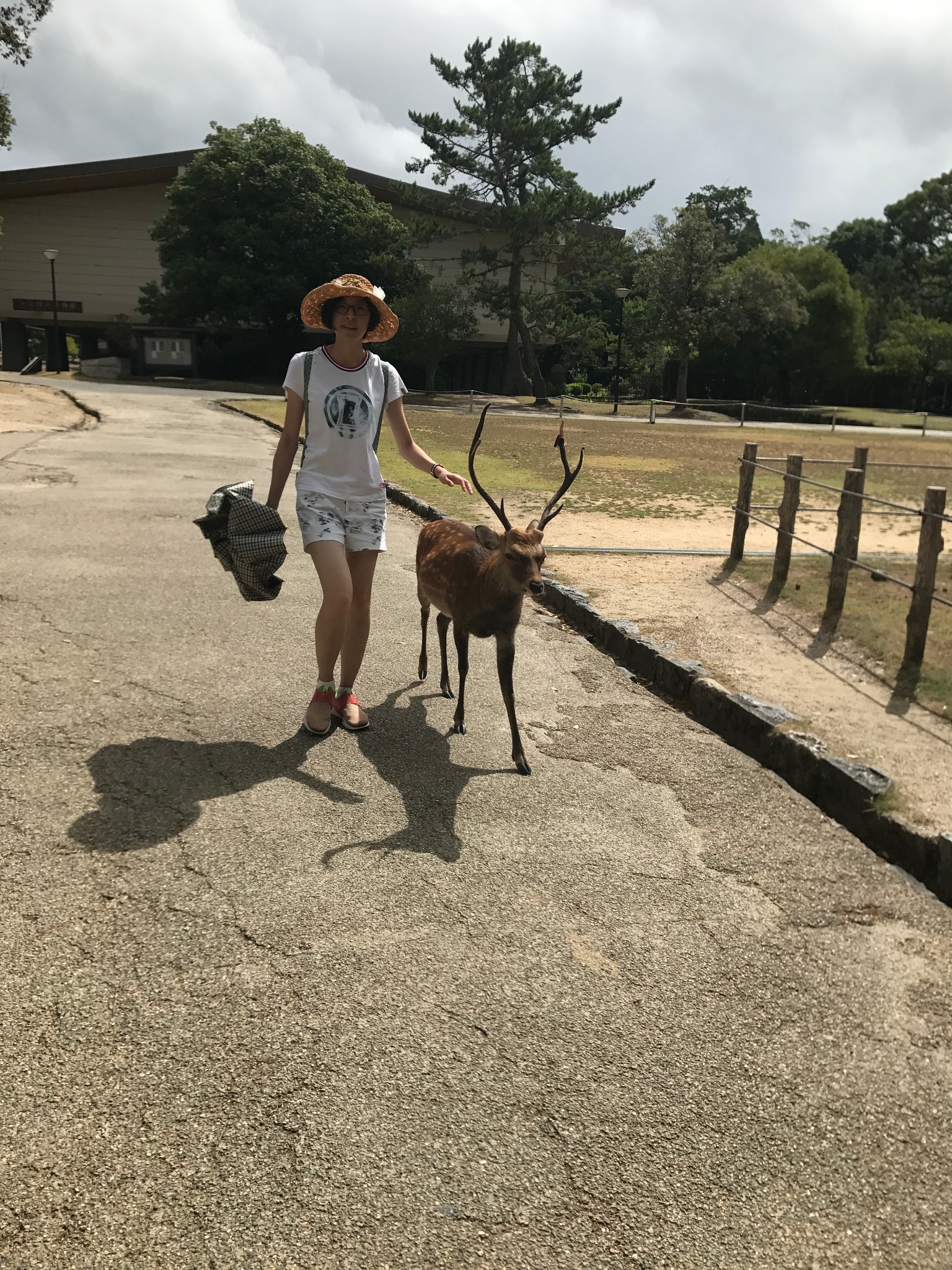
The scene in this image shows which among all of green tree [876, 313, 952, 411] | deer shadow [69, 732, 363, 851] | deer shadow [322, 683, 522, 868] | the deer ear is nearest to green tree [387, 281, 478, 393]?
green tree [876, 313, 952, 411]

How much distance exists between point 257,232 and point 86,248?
9783 mm

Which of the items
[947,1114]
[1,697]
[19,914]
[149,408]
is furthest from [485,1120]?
[149,408]

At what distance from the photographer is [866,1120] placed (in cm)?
265

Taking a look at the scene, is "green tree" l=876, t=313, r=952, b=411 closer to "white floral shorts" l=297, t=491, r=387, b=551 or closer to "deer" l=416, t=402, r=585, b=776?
"deer" l=416, t=402, r=585, b=776

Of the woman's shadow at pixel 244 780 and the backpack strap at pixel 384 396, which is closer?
the woman's shadow at pixel 244 780

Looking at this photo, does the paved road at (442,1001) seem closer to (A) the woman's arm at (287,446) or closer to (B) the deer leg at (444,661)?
(B) the deer leg at (444,661)

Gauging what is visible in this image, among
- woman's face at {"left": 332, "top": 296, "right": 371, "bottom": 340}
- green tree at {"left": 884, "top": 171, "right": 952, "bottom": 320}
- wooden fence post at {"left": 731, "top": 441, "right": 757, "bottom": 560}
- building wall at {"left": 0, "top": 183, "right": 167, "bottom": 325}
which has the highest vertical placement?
green tree at {"left": 884, "top": 171, "right": 952, "bottom": 320}

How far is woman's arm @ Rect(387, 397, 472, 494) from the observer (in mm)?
4977

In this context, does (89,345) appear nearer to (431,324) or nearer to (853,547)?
(431,324)

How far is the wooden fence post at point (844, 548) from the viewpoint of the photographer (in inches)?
318

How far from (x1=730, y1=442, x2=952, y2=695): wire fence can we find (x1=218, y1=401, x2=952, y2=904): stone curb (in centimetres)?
149

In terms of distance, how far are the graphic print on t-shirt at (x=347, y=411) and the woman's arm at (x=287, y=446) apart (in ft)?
0.48

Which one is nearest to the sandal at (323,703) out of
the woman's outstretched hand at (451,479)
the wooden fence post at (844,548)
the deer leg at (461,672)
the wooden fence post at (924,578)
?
the deer leg at (461,672)

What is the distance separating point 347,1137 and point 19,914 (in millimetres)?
1432
